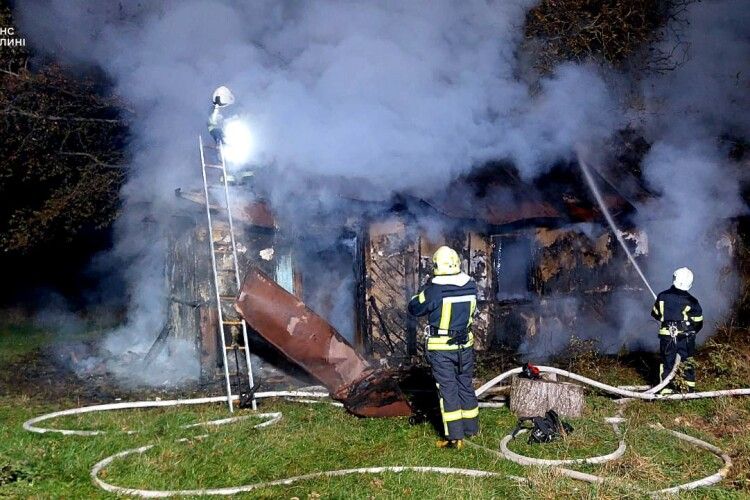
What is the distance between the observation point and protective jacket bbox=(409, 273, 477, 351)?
6.12m

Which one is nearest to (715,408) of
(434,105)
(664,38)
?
(434,105)

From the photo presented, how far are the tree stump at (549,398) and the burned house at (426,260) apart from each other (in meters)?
3.25

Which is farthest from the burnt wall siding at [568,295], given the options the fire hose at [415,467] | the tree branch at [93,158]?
the tree branch at [93,158]

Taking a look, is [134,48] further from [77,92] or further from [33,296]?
[33,296]

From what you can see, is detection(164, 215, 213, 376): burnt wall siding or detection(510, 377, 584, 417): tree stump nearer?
detection(510, 377, 584, 417): tree stump

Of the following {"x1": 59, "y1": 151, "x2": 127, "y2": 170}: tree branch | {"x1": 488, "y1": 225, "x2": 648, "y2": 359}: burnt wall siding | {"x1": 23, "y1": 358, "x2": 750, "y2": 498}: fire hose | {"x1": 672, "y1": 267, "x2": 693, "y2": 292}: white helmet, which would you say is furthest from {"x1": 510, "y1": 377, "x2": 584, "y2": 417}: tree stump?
{"x1": 59, "y1": 151, "x2": 127, "y2": 170}: tree branch

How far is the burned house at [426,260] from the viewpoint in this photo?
959 cm

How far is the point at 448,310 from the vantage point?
20.1ft

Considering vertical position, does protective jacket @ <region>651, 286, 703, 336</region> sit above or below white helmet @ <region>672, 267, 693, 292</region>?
below

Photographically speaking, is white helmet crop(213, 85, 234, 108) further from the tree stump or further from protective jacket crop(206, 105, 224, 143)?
the tree stump

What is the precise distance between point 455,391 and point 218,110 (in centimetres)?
437

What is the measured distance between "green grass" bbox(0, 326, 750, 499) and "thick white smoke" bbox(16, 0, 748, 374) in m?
3.91

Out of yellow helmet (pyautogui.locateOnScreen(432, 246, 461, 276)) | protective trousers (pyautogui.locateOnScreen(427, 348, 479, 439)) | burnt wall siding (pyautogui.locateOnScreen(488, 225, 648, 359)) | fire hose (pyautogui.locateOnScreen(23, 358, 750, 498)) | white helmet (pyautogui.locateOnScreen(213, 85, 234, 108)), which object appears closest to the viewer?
fire hose (pyautogui.locateOnScreen(23, 358, 750, 498))

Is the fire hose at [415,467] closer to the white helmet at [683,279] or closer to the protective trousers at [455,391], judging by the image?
the protective trousers at [455,391]
